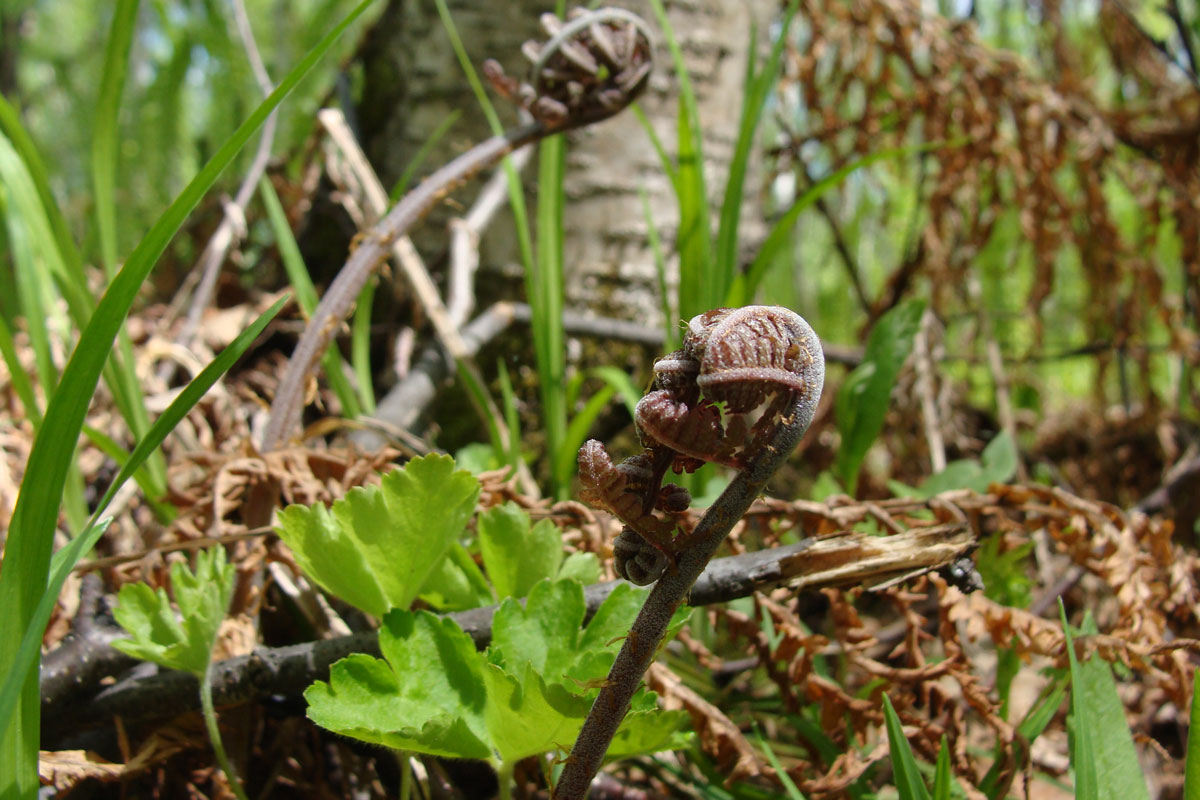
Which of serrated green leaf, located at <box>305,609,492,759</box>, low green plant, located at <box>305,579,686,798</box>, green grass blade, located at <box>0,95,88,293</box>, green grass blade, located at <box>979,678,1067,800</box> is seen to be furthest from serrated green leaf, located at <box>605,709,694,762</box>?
green grass blade, located at <box>0,95,88,293</box>

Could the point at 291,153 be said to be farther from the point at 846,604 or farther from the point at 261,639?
the point at 846,604

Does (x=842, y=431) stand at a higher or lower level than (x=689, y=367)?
lower

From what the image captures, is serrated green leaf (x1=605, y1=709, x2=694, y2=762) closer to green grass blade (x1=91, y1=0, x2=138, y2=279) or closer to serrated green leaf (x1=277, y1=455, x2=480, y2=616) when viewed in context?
serrated green leaf (x1=277, y1=455, x2=480, y2=616)

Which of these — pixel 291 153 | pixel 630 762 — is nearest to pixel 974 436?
pixel 630 762

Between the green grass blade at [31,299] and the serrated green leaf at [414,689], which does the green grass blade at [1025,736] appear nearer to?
the serrated green leaf at [414,689]

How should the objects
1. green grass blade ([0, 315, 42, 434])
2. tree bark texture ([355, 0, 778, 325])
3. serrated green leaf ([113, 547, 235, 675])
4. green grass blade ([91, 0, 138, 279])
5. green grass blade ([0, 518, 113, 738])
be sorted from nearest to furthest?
green grass blade ([0, 518, 113, 738]) → serrated green leaf ([113, 547, 235, 675]) → green grass blade ([0, 315, 42, 434]) → green grass blade ([91, 0, 138, 279]) → tree bark texture ([355, 0, 778, 325])

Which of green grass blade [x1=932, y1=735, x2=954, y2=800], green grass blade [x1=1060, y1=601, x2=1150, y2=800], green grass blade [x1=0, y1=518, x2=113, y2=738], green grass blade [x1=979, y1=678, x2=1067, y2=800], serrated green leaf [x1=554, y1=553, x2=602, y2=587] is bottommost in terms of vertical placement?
green grass blade [x1=979, y1=678, x2=1067, y2=800]
